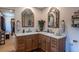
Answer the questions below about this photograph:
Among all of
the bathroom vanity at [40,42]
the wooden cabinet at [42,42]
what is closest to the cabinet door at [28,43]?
the bathroom vanity at [40,42]

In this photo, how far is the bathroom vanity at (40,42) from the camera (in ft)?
4.14

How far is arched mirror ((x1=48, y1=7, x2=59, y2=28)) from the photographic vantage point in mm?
1260

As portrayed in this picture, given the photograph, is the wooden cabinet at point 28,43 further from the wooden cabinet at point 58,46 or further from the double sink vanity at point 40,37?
the wooden cabinet at point 58,46

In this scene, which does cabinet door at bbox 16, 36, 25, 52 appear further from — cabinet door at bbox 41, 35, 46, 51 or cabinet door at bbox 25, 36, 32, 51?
cabinet door at bbox 41, 35, 46, 51

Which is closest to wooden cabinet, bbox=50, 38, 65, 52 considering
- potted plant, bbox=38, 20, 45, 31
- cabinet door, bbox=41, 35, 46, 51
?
cabinet door, bbox=41, 35, 46, 51

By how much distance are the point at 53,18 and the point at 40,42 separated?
41cm

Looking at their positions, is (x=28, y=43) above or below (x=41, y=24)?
below

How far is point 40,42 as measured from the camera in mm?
1333

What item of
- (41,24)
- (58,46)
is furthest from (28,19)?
(58,46)

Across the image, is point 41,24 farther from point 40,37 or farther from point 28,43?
point 28,43

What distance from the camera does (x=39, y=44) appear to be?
1336 mm

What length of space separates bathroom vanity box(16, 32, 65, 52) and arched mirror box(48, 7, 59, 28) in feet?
0.47
